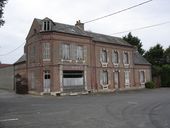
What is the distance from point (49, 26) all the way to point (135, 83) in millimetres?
17572

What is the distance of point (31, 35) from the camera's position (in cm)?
3222

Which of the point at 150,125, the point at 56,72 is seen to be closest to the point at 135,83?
the point at 56,72

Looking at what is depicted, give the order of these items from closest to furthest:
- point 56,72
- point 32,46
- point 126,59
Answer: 1. point 56,72
2. point 32,46
3. point 126,59

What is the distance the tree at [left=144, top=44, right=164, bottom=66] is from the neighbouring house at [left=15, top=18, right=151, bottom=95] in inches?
755

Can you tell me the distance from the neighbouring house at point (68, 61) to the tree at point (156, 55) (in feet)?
62.9

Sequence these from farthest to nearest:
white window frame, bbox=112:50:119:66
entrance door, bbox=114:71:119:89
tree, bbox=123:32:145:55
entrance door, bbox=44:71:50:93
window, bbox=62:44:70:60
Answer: tree, bbox=123:32:145:55
white window frame, bbox=112:50:119:66
entrance door, bbox=114:71:119:89
window, bbox=62:44:70:60
entrance door, bbox=44:71:50:93

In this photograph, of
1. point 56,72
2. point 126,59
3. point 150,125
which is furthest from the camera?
point 126,59

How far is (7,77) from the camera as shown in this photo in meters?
42.8

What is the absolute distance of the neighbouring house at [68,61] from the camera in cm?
2914

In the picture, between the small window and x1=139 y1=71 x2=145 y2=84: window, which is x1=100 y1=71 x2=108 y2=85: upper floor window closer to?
the small window

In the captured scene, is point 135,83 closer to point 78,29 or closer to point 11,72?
point 78,29

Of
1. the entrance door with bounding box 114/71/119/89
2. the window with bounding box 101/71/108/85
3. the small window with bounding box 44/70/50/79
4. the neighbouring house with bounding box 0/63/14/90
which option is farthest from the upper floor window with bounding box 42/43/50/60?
the neighbouring house with bounding box 0/63/14/90

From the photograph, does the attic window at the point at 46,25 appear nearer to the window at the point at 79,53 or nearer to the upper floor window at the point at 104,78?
the window at the point at 79,53

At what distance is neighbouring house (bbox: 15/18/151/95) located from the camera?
29141mm
